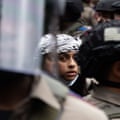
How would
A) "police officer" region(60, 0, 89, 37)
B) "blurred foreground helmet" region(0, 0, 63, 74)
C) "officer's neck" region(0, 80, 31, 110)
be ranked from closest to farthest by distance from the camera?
"blurred foreground helmet" region(0, 0, 63, 74), "officer's neck" region(0, 80, 31, 110), "police officer" region(60, 0, 89, 37)

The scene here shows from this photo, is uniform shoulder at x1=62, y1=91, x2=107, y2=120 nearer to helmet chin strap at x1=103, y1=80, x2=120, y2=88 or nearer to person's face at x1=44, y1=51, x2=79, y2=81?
helmet chin strap at x1=103, y1=80, x2=120, y2=88

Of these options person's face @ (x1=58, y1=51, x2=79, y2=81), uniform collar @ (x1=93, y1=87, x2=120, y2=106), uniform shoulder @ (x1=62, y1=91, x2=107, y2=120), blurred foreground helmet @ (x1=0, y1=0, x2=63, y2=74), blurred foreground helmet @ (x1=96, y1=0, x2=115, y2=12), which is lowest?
person's face @ (x1=58, y1=51, x2=79, y2=81)

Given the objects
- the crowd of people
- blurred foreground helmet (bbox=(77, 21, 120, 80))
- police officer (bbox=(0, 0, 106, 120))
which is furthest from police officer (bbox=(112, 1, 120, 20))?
police officer (bbox=(0, 0, 106, 120))

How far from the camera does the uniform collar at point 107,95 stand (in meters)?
2.44

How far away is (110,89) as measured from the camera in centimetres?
247

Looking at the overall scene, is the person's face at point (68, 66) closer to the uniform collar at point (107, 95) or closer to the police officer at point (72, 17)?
the police officer at point (72, 17)

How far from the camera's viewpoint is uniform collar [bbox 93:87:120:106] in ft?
7.99

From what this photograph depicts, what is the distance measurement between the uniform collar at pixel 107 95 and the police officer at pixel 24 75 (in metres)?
0.80

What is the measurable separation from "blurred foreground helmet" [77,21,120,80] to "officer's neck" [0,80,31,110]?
0.87 metres

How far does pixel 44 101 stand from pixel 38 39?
0.18 meters

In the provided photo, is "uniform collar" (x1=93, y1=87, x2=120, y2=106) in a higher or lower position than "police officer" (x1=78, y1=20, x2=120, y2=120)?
lower

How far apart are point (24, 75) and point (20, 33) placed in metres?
0.16

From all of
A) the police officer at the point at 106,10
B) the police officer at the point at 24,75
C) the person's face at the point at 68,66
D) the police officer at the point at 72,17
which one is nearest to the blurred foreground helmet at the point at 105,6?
the police officer at the point at 106,10

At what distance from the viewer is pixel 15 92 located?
158 centimetres
